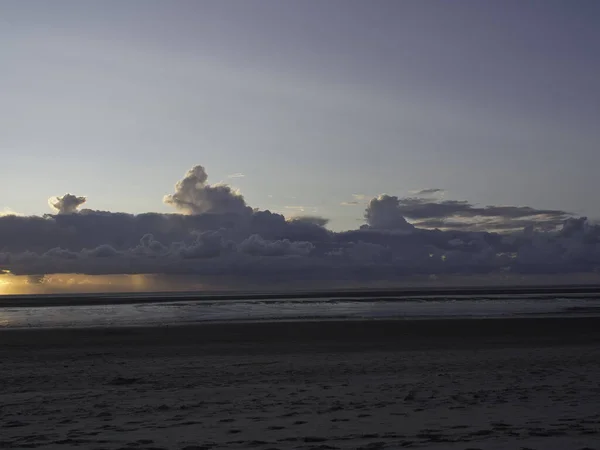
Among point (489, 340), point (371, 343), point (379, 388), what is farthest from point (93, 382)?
point (489, 340)

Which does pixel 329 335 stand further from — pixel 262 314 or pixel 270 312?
pixel 270 312

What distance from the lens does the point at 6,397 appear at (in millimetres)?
14406

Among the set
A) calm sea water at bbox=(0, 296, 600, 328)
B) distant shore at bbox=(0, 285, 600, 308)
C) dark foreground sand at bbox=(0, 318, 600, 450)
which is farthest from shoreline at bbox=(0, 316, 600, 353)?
distant shore at bbox=(0, 285, 600, 308)

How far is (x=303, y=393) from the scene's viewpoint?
1404cm

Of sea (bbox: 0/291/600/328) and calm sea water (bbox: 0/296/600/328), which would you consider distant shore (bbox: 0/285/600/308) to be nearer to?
sea (bbox: 0/291/600/328)

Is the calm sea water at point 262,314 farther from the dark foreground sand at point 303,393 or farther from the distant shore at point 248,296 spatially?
the distant shore at point 248,296

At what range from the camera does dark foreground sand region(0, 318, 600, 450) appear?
9.79 meters

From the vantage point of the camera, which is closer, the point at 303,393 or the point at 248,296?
the point at 303,393

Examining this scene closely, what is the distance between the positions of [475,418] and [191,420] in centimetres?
580

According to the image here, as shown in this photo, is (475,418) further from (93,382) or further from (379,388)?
(93,382)

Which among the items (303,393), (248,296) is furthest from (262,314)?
(248,296)

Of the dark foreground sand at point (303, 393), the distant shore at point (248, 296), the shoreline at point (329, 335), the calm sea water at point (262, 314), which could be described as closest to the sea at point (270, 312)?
the calm sea water at point (262, 314)

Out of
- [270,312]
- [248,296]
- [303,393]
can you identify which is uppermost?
[303,393]

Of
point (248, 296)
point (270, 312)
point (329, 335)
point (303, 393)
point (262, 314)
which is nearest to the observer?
point (303, 393)
